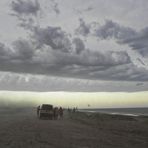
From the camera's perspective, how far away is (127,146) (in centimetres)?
2011

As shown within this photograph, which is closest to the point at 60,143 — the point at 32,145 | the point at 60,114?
the point at 32,145

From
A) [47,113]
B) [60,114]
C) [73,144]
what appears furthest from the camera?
[60,114]

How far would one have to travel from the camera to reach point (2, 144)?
715 inches

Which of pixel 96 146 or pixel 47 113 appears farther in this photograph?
pixel 47 113

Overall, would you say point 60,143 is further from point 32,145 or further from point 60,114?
point 60,114

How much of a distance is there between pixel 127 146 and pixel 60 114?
36.7m

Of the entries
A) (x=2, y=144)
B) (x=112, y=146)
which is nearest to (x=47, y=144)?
(x=2, y=144)

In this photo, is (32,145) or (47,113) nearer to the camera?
(32,145)

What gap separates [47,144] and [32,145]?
3.87 feet

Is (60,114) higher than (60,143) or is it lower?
higher

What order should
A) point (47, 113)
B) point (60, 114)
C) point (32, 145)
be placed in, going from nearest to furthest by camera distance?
point (32, 145) → point (47, 113) → point (60, 114)

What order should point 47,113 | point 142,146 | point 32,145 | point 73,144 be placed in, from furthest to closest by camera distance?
point 47,113
point 142,146
point 73,144
point 32,145

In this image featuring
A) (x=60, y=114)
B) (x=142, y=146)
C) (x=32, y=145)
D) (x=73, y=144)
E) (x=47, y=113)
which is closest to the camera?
(x=32, y=145)

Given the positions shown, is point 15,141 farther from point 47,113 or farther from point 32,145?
point 47,113
